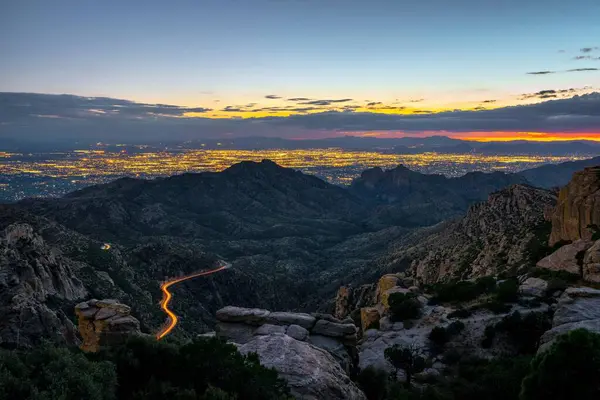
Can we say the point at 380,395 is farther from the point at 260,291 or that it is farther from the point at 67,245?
the point at 260,291

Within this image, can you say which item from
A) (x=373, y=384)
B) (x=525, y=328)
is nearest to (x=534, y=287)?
(x=525, y=328)

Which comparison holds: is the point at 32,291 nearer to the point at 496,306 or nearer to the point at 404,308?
the point at 404,308

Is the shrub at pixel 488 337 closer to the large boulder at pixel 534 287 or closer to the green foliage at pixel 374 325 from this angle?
the large boulder at pixel 534 287

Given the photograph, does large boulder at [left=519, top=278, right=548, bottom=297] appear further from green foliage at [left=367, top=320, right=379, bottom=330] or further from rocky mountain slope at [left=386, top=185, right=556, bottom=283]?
green foliage at [left=367, top=320, right=379, bottom=330]

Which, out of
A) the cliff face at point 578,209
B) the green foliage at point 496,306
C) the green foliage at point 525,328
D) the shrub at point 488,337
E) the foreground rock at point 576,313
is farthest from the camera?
the cliff face at point 578,209

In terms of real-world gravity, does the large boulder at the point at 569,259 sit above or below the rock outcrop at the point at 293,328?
above

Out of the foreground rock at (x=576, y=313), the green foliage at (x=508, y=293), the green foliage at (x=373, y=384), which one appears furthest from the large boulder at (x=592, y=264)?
the green foliage at (x=373, y=384)

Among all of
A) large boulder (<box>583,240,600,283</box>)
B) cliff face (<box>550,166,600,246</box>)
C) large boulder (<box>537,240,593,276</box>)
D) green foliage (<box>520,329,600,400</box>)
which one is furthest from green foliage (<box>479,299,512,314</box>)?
cliff face (<box>550,166,600,246</box>)
